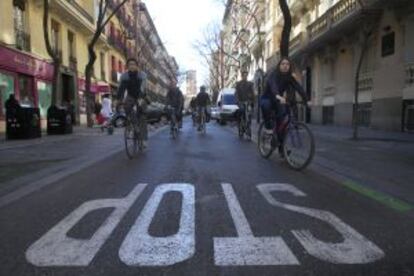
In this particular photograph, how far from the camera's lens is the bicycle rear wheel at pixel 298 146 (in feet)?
29.2

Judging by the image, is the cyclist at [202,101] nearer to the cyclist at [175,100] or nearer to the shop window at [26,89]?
the cyclist at [175,100]

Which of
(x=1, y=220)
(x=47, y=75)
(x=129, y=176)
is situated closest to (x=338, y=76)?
(x=47, y=75)

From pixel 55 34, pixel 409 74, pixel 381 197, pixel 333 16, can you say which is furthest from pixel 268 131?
pixel 55 34

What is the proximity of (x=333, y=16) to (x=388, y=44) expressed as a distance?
6309 millimetres

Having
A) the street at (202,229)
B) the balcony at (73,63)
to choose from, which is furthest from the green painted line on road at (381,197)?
the balcony at (73,63)

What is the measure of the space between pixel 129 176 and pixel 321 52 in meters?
28.2

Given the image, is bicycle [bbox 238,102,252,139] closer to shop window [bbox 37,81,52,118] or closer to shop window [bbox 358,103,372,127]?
shop window [bbox 358,103,372,127]

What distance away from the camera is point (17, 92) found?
26.3 meters

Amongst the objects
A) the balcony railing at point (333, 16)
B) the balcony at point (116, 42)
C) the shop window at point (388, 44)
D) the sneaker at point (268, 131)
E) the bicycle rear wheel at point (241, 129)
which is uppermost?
the balcony at point (116, 42)

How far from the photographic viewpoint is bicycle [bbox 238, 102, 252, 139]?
1686 cm

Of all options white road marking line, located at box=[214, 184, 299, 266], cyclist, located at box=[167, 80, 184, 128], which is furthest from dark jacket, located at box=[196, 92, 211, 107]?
white road marking line, located at box=[214, 184, 299, 266]

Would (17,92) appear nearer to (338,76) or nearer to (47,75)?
(47,75)

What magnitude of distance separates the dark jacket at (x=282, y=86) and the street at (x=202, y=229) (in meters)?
2.04

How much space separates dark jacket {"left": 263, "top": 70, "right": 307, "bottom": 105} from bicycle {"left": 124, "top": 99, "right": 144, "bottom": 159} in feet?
9.28
